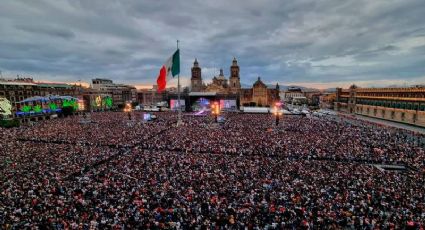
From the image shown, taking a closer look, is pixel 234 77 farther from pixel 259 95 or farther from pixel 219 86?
pixel 259 95

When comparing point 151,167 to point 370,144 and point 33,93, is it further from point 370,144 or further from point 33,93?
point 33,93

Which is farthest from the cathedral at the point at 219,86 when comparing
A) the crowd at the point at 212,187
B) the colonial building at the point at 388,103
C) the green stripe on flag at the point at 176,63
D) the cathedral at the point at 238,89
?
the crowd at the point at 212,187

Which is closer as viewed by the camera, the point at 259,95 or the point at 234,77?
the point at 259,95

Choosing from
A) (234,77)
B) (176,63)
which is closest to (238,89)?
(234,77)

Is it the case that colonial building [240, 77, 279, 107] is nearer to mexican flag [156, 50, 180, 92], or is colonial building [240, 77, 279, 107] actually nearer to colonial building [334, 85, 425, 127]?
colonial building [334, 85, 425, 127]

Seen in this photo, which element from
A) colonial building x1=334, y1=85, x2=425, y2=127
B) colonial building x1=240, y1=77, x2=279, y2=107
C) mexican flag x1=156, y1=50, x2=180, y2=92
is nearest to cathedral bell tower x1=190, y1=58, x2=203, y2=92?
colonial building x1=240, y1=77, x2=279, y2=107

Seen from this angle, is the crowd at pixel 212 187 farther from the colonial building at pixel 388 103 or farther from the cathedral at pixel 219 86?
the cathedral at pixel 219 86
